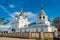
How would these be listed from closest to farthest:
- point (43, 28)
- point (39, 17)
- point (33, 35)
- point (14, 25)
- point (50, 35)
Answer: point (50, 35)
point (33, 35)
point (43, 28)
point (39, 17)
point (14, 25)

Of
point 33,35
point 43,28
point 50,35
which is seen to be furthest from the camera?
point 43,28

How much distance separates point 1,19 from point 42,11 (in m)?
23.4

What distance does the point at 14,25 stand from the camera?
76.4 meters

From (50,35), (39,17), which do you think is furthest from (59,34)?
(39,17)

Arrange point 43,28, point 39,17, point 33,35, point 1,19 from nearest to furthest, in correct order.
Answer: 1. point 33,35
2. point 43,28
3. point 39,17
4. point 1,19

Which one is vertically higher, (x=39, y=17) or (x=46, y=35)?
(x=39, y=17)

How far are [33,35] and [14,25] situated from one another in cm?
4989

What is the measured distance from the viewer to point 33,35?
27.6 meters

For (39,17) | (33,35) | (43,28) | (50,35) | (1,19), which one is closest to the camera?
(50,35)

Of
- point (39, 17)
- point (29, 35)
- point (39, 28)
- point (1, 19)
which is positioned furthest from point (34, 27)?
point (29, 35)

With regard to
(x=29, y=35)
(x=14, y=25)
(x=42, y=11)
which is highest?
(x=42, y=11)

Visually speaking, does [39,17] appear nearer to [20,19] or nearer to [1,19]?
[20,19]

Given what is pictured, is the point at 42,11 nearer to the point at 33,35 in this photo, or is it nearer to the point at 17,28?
the point at 17,28

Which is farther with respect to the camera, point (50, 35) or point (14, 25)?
point (14, 25)
